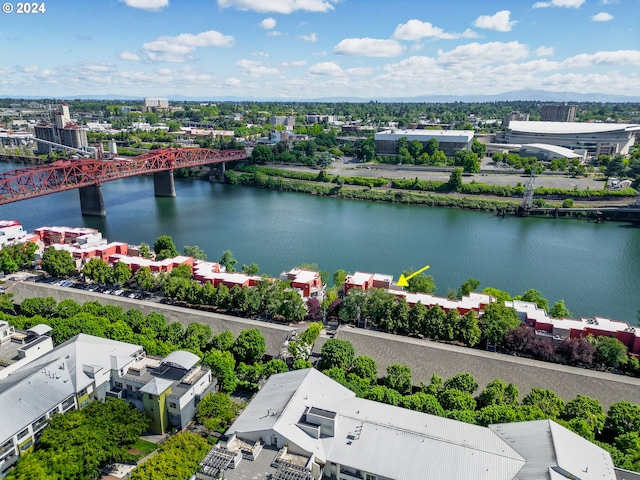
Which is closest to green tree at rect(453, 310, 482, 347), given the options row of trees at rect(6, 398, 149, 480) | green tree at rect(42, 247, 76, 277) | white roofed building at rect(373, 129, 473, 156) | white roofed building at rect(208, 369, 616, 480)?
white roofed building at rect(208, 369, 616, 480)

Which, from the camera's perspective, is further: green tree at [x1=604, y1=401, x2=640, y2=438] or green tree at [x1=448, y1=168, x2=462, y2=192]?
green tree at [x1=448, y1=168, x2=462, y2=192]

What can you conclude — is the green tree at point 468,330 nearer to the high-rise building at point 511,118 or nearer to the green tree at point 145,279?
the green tree at point 145,279

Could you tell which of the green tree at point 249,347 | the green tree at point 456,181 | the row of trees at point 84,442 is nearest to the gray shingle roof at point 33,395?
the row of trees at point 84,442

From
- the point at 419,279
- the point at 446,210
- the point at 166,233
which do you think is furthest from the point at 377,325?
the point at 446,210

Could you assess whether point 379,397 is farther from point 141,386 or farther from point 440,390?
point 141,386

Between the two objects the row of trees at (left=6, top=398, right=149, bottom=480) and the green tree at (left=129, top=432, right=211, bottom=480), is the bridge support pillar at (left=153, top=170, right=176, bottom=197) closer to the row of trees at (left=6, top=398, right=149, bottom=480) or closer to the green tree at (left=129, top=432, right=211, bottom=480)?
the row of trees at (left=6, top=398, right=149, bottom=480)

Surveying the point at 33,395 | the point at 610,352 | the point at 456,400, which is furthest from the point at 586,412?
the point at 33,395
